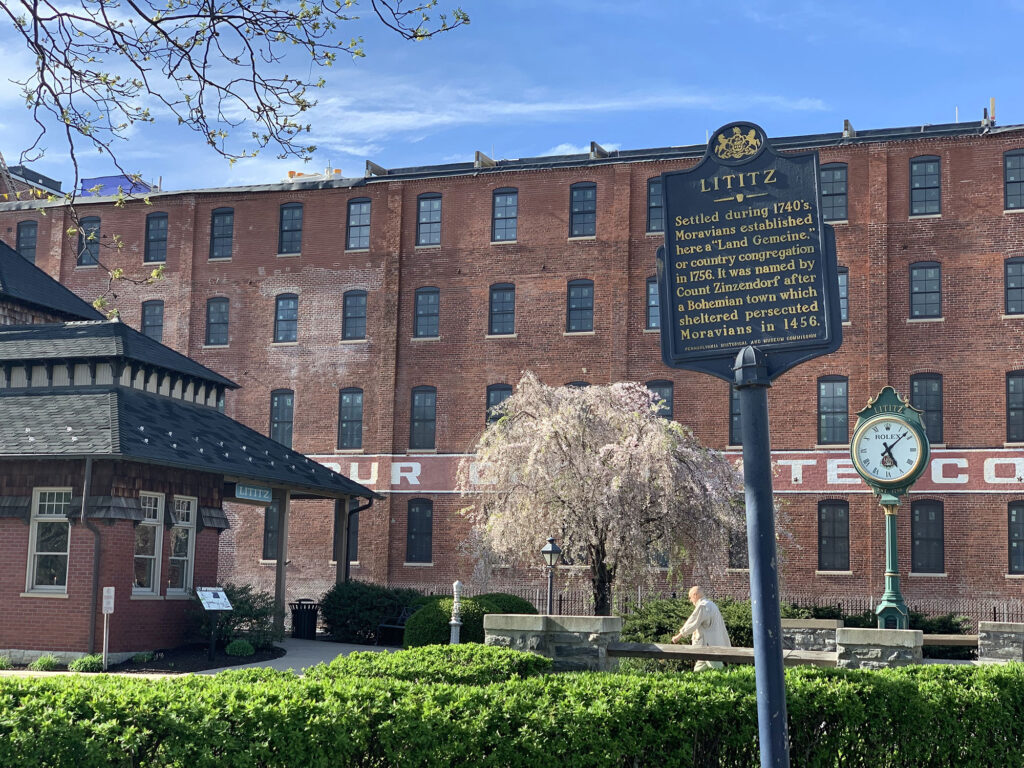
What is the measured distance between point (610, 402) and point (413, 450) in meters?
10.3

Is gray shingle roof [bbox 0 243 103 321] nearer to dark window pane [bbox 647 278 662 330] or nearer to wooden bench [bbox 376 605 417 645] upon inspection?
wooden bench [bbox 376 605 417 645]

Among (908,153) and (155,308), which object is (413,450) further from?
(908,153)

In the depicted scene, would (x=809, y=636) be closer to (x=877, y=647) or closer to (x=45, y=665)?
(x=877, y=647)

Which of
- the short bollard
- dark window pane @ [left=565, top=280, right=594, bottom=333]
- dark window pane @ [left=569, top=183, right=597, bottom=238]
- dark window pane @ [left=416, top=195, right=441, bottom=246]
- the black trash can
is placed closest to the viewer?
the short bollard

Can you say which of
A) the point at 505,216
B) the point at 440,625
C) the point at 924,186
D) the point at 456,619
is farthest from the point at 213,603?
the point at 924,186

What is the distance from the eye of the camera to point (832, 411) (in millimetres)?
34250

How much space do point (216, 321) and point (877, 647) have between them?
31.0 metres

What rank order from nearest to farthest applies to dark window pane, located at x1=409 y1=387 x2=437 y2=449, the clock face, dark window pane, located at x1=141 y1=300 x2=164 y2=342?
the clock face, dark window pane, located at x1=409 y1=387 x2=437 y2=449, dark window pane, located at x1=141 y1=300 x2=164 y2=342

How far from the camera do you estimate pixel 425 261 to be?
3850cm

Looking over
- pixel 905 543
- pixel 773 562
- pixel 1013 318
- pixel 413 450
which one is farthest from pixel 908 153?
pixel 773 562

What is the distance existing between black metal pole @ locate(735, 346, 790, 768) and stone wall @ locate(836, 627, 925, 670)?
607 cm

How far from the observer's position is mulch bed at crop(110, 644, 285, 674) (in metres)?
20.9

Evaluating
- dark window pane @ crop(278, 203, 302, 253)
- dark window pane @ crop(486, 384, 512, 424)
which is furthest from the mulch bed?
dark window pane @ crop(278, 203, 302, 253)

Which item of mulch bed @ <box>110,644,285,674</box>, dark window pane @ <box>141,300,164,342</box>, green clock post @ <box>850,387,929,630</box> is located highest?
dark window pane @ <box>141,300,164,342</box>
